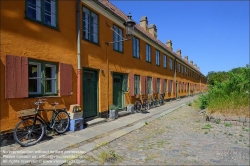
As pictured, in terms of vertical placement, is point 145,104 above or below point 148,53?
below

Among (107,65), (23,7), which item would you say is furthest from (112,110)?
(23,7)

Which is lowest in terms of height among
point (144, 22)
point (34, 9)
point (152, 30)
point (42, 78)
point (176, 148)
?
point (176, 148)

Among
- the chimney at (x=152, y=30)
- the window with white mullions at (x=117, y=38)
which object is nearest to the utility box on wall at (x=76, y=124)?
the window with white mullions at (x=117, y=38)

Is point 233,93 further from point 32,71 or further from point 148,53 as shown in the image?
point 32,71

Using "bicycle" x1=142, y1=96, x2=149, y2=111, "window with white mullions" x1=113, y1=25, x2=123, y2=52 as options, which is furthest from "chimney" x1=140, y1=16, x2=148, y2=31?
"window with white mullions" x1=113, y1=25, x2=123, y2=52

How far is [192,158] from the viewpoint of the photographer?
15.0 feet

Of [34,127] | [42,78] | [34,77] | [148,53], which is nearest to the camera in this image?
[34,127]

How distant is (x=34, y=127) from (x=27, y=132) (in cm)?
26

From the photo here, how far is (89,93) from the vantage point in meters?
8.86

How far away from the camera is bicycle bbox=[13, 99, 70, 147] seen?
17.6ft

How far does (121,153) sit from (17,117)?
314 centimetres

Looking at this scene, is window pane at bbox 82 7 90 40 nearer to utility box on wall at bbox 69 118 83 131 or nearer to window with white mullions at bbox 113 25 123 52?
window with white mullions at bbox 113 25 123 52

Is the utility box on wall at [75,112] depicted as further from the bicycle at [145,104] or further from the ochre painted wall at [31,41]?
the bicycle at [145,104]

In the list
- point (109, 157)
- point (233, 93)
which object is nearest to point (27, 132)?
A: point (109, 157)
